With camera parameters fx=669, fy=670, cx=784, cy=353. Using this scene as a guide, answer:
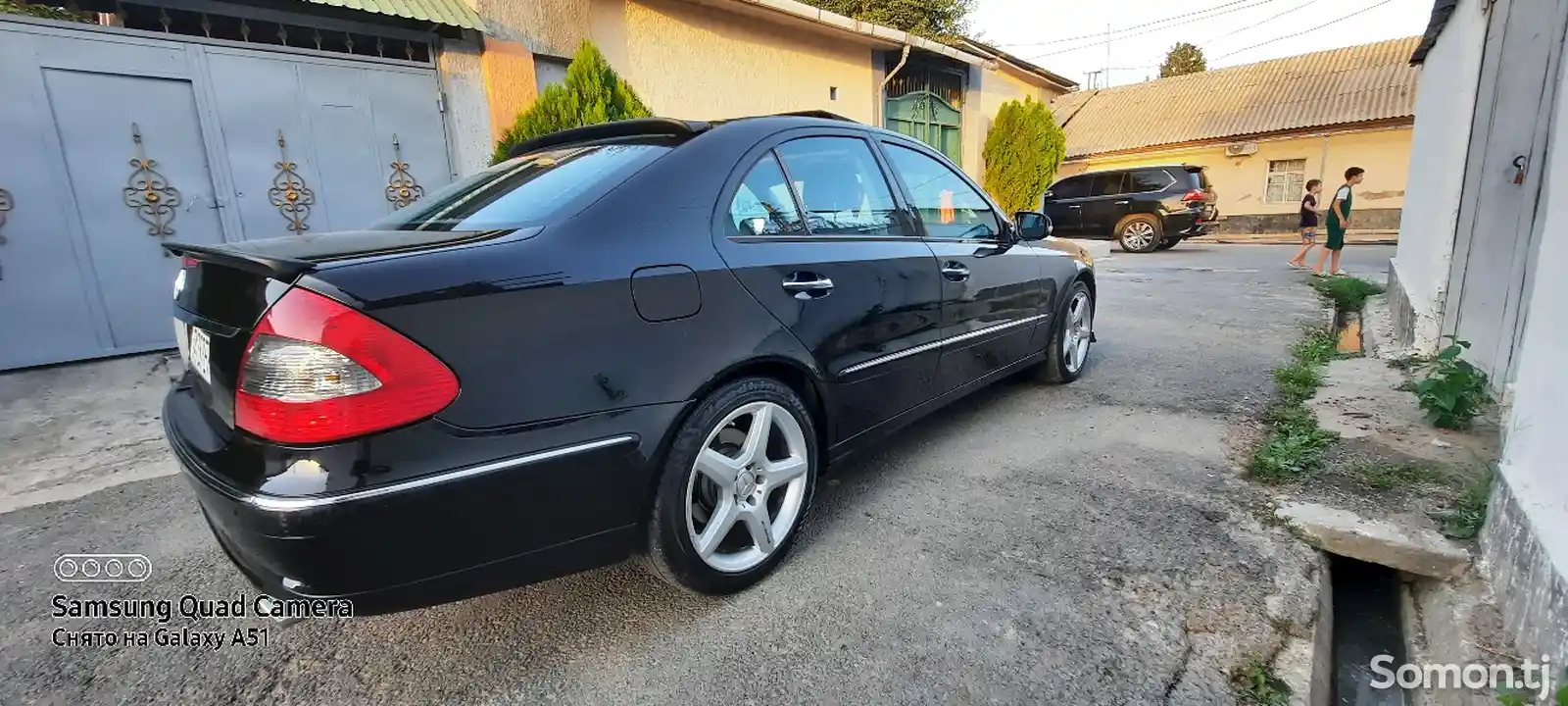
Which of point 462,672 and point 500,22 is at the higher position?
point 500,22

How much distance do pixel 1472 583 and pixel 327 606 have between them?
121 inches

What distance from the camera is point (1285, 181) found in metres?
19.3

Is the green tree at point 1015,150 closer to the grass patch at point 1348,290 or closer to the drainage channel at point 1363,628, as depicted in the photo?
the grass patch at point 1348,290

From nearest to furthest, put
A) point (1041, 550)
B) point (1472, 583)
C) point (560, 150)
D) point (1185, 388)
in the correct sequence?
1. point (1472, 583)
2. point (1041, 550)
3. point (560, 150)
4. point (1185, 388)

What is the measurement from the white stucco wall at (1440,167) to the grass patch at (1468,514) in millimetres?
2615

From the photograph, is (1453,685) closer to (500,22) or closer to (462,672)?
(462,672)

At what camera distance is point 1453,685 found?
1727 mm

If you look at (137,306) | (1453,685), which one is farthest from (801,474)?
(137,306)

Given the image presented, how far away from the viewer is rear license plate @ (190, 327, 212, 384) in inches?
62.5

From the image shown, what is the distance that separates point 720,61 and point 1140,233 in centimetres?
1051

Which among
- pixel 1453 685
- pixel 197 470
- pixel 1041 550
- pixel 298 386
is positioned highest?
pixel 298 386

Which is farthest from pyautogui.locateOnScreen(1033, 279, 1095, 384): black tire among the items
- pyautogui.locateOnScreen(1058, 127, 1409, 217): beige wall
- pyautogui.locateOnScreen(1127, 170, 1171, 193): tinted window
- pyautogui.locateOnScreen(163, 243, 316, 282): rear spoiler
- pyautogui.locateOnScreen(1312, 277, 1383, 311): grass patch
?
pyautogui.locateOnScreen(1058, 127, 1409, 217): beige wall

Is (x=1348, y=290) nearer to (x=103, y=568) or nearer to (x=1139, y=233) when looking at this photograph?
(x=1139, y=233)

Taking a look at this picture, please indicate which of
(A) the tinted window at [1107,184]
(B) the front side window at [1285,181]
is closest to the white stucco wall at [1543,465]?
(A) the tinted window at [1107,184]
